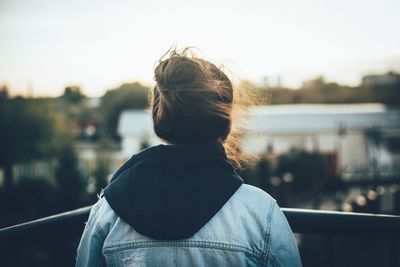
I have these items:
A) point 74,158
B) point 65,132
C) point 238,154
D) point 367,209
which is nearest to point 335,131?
point 74,158

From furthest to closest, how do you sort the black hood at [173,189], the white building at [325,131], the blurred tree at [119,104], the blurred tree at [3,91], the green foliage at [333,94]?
the green foliage at [333,94]
the blurred tree at [119,104]
the blurred tree at [3,91]
the white building at [325,131]
the black hood at [173,189]

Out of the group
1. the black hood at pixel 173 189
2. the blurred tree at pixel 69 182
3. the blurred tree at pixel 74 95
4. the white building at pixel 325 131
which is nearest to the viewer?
the black hood at pixel 173 189

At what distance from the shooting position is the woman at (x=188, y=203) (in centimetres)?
97

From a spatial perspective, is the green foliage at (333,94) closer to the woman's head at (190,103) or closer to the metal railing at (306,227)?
the metal railing at (306,227)

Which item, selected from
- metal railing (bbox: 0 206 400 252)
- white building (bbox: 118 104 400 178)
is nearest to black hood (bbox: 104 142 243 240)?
metal railing (bbox: 0 206 400 252)

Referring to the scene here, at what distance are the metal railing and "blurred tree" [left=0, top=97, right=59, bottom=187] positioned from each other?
844 inches

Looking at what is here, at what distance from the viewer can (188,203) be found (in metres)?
0.95

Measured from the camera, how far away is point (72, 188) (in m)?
12.0

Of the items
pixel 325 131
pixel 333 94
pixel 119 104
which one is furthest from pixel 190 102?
pixel 333 94

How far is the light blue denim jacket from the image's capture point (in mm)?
998

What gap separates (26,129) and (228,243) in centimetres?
2637

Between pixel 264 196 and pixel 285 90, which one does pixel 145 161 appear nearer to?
pixel 264 196

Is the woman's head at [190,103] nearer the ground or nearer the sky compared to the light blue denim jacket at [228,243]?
nearer the sky

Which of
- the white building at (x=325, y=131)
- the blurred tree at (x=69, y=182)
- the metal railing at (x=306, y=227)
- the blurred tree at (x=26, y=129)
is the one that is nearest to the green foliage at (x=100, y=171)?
the blurred tree at (x=69, y=182)
